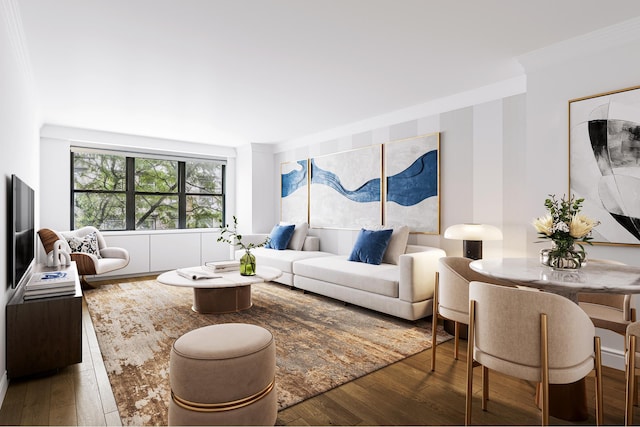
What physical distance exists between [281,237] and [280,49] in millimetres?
3369

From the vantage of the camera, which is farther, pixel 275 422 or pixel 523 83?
pixel 523 83

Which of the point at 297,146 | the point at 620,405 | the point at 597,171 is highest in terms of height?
the point at 297,146

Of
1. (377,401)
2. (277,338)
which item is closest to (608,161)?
(377,401)

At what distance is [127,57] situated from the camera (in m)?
3.00

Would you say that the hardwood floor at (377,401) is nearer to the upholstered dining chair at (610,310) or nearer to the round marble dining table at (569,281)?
the round marble dining table at (569,281)

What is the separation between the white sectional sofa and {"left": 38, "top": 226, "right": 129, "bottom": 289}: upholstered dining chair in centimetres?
233

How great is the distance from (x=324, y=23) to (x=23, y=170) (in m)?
2.91

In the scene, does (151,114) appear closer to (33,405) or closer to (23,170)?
(23,170)

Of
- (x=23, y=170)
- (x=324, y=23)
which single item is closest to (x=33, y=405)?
(x=23, y=170)

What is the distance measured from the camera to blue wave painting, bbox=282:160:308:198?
6.12m

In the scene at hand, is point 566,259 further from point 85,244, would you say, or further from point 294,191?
point 85,244

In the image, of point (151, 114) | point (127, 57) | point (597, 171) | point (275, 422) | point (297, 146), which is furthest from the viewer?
point (297, 146)

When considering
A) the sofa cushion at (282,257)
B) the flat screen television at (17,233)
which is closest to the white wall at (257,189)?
the sofa cushion at (282,257)

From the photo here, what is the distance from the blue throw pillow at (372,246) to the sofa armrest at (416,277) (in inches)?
29.0
